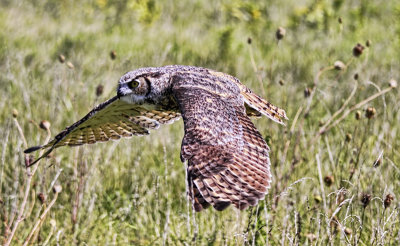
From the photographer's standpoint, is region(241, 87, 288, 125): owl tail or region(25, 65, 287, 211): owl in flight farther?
region(241, 87, 288, 125): owl tail

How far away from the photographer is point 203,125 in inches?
112

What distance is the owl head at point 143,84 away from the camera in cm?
356

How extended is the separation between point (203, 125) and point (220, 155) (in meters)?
0.16

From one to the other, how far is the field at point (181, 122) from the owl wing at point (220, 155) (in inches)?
7.0

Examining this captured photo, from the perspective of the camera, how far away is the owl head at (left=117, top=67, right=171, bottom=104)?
11.7 feet

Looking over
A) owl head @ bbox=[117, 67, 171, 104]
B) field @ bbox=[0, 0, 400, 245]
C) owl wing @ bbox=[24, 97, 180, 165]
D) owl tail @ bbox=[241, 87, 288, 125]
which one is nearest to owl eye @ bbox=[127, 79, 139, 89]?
owl head @ bbox=[117, 67, 171, 104]

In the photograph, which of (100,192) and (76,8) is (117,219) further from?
(76,8)

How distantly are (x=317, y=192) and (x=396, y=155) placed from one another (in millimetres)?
752

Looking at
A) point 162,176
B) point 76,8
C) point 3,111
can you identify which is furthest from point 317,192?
point 76,8

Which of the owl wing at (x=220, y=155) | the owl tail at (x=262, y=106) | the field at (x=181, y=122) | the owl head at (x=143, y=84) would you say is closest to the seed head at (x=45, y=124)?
the field at (x=181, y=122)

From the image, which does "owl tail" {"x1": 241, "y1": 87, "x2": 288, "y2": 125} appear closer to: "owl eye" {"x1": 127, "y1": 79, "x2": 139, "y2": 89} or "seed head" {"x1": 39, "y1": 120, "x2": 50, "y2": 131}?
"owl eye" {"x1": 127, "y1": 79, "x2": 139, "y2": 89}

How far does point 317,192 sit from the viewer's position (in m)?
3.83

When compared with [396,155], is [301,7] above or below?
above

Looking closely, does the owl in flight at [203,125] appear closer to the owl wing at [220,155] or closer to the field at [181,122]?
the owl wing at [220,155]
